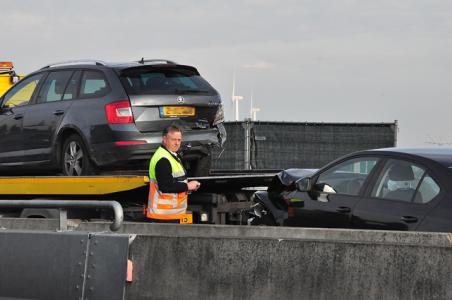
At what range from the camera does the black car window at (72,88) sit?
31.8 ft

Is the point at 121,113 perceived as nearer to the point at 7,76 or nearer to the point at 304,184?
the point at 304,184

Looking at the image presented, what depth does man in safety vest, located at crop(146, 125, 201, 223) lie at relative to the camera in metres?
7.52

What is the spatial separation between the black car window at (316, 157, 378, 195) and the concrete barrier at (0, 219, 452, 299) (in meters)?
1.86

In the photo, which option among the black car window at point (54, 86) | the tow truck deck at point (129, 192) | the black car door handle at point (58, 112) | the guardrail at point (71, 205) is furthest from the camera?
the black car window at point (54, 86)

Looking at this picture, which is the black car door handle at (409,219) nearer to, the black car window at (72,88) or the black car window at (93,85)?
the black car window at (93,85)

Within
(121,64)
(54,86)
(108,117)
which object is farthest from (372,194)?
(54,86)

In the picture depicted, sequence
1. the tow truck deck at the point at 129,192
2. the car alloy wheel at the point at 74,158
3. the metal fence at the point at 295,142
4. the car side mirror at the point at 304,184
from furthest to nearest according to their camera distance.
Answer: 1. the metal fence at the point at 295,142
2. the car alloy wheel at the point at 74,158
3. the tow truck deck at the point at 129,192
4. the car side mirror at the point at 304,184

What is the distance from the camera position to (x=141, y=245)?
17.8 feet

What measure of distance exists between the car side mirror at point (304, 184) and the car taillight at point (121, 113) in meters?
2.02

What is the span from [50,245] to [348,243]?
2107 millimetres

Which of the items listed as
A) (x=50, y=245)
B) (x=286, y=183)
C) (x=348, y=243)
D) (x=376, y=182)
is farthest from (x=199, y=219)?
(x=348, y=243)

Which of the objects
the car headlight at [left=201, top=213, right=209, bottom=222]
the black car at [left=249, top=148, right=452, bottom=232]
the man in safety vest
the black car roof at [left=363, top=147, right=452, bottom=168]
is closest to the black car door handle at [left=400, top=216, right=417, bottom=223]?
the black car at [left=249, top=148, right=452, bottom=232]

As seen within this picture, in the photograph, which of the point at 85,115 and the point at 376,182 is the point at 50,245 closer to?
the point at 376,182

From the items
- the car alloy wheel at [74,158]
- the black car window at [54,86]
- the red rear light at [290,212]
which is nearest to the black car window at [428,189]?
the red rear light at [290,212]
